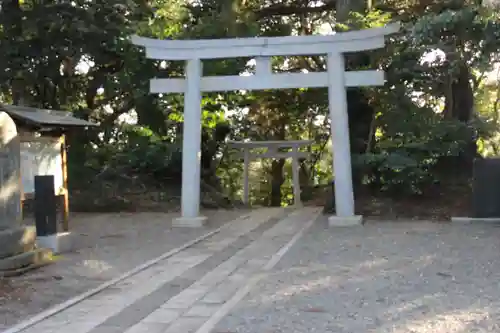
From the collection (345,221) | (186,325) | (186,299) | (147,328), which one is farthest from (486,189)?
(147,328)

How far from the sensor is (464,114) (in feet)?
46.9

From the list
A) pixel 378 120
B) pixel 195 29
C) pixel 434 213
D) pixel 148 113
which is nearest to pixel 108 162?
pixel 148 113

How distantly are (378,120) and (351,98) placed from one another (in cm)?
95

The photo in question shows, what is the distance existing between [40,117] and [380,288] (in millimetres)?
6205

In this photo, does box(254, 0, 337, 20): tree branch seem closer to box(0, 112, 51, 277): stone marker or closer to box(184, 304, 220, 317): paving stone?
box(0, 112, 51, 277): stone marker

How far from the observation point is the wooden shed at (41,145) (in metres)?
9.07

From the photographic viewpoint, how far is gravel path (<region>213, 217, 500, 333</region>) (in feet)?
15.3

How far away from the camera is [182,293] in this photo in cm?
603

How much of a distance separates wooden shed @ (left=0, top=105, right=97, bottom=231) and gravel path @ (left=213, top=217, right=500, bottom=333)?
4.26m

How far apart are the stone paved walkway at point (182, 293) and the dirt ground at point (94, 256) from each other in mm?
383

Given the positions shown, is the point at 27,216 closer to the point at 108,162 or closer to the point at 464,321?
the point at 108,162

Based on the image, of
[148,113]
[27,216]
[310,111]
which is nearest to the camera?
[27,216]

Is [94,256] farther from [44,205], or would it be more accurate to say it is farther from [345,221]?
[345,221]

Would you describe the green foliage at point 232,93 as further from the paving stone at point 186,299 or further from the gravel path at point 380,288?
the paving stone at point 186,299
